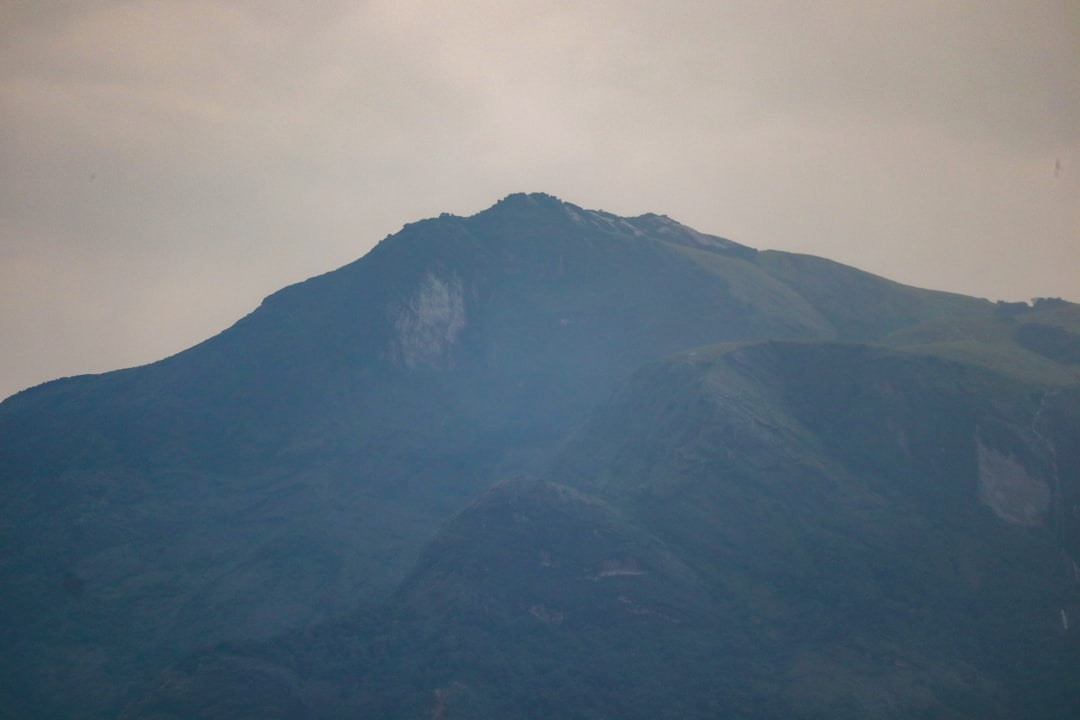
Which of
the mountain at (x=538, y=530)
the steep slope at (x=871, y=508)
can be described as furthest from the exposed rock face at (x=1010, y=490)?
the mountain at (x=538, y=530)

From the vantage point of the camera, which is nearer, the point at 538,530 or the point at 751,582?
the point at 751,582

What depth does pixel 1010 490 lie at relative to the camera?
519 ft

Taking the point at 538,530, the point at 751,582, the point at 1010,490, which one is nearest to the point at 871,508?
the point at 1010,490

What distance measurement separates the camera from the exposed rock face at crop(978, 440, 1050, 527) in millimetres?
155375

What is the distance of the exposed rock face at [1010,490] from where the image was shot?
6117 inches

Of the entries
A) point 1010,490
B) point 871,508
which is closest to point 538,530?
point 871,508

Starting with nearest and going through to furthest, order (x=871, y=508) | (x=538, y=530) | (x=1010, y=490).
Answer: (x=538, y=530) < (x=871, y=508) < (x=1010, y=490)

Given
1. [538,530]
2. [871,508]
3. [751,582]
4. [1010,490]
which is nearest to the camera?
[751,582]

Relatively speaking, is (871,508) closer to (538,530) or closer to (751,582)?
(751,582)

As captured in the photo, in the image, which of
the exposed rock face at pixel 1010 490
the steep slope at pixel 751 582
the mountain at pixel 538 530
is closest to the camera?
the steep slope at pixel 751 582

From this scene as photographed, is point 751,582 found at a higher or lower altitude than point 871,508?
lower

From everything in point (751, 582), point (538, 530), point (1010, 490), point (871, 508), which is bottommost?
point (751, 582)

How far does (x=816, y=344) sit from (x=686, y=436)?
3268 cm

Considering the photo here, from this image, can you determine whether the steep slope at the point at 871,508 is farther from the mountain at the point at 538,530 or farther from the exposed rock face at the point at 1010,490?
the mountain at the point at 538,530
